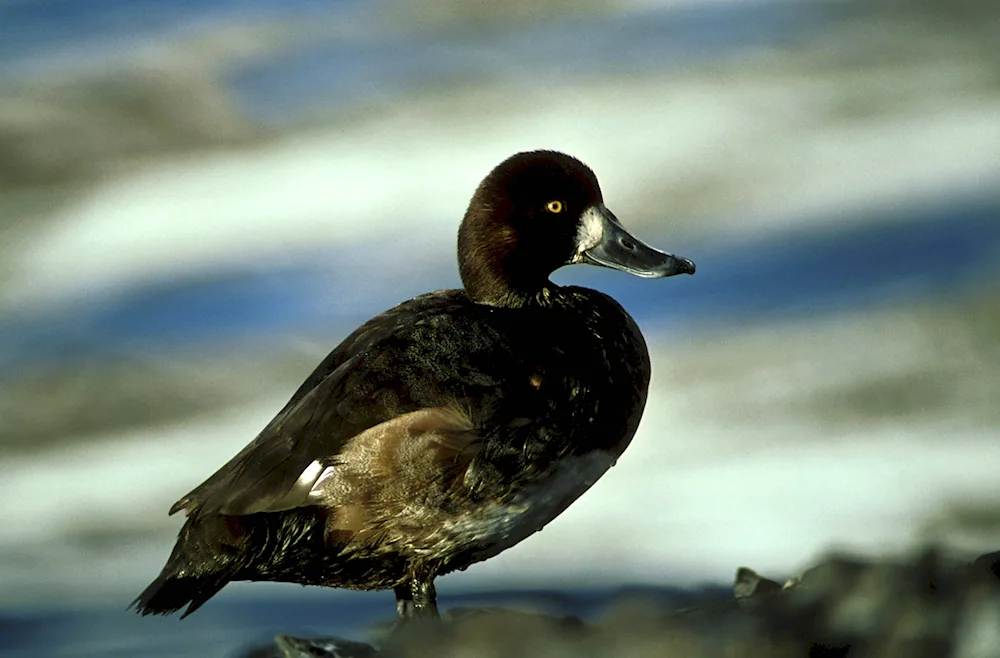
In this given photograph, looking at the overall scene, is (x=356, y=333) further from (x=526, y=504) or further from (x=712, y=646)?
(x=712, y=646)

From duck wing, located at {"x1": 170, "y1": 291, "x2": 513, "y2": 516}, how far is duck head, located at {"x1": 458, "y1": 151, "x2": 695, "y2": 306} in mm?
175

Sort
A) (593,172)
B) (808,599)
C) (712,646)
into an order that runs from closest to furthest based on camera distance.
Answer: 1. (712,646)
2. (808,599)
3. (593,172)

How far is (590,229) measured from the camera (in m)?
3.86

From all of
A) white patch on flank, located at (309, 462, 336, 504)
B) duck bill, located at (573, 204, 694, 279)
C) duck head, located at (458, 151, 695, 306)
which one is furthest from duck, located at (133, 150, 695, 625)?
duck bill, located at (573, 204, 694, 279)

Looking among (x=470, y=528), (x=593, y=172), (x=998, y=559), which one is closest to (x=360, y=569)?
(x=470, y=528)

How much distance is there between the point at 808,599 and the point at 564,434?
66cm

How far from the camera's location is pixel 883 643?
136 inches

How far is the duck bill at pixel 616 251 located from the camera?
3859 mm

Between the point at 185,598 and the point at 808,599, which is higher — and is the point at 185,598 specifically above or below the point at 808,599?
above

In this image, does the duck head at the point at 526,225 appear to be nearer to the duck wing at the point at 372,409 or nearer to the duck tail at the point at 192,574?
the duck wing at the point at 372,409

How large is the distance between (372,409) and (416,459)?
0.48 feet

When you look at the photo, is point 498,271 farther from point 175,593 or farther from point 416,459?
point 175,593

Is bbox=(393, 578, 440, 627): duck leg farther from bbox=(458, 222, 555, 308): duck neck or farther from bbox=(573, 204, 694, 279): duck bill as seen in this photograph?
bbox=(573, 204, 694, 279): duck bill

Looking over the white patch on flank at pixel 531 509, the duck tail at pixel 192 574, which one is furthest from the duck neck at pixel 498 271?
the duck tail at pixel 192 574
